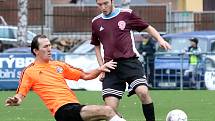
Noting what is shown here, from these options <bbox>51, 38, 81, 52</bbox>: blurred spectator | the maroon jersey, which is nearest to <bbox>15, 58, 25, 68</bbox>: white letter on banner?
<bbox>51, 38, 81, 52</bbox>: blurred spectator

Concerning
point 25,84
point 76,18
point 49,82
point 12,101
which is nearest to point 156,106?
point 49,82

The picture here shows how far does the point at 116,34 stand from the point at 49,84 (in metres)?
2.04

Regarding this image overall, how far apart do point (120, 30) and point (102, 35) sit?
0.26 metres

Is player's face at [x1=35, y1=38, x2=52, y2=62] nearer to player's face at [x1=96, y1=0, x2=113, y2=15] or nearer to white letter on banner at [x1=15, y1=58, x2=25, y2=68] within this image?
player's face at [x1=96, y1=0, x2=113, y2=15]

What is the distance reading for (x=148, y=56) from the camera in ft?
82.1

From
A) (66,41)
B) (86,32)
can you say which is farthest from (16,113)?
(86,32)

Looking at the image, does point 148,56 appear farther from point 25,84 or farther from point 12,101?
point 12,101

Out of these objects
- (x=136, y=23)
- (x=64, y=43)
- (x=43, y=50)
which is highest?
(x=136, y=23)

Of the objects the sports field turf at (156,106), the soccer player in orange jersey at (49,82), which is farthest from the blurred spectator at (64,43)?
the soccer player in orange jersey at (49,82)

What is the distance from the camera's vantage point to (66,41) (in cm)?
3419

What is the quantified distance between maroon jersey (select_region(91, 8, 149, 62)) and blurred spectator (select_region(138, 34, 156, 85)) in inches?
489

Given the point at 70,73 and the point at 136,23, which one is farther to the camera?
the point at 136,23

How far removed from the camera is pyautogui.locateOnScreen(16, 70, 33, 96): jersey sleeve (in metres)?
10.3

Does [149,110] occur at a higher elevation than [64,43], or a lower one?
higher
